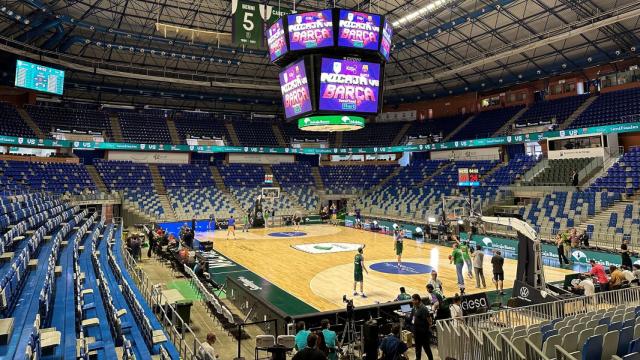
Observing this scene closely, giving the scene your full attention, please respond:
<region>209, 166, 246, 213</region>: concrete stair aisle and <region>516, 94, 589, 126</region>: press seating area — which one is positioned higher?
<region>516, 94, 589, 126</region>: press seating area

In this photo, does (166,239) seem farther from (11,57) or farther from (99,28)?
(11,57)

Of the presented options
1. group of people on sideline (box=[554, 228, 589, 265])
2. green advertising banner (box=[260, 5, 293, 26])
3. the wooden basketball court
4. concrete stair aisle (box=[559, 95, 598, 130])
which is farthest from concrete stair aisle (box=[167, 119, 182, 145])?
concrete stair aisle (box=[559, 95, 598, 130])

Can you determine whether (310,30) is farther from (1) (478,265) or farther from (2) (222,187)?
(2) (222,187)

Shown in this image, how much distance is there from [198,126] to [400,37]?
992 inches

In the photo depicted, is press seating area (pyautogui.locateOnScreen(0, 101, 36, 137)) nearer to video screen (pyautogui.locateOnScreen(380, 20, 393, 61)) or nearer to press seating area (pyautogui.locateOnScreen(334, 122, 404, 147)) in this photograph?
video screen (pyautogui.locateOnScreen(380, 20, 393, 61))

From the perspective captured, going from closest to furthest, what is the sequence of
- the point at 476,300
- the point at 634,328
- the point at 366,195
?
the point at 634,328 → the point at 476,300 → the point at 366,195

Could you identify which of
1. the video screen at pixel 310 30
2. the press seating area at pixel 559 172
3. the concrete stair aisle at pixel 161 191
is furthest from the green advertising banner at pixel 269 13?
the press seating area at pixel 559 172

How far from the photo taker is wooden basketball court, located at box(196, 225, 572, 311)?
14.1 meters

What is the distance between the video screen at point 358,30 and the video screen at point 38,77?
80.3 ft

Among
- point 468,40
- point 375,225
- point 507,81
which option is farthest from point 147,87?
point 507,81

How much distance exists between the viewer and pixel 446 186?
36.6 metres

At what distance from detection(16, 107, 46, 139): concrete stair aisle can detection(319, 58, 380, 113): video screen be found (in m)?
29.8

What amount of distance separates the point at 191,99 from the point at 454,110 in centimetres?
3129

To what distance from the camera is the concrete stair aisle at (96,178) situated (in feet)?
114
